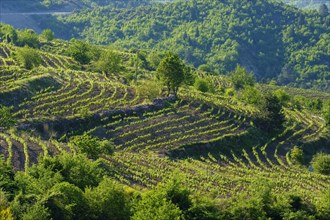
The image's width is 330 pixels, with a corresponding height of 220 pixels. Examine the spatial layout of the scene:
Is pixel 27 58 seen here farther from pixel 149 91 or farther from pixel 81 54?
pixel 149 91

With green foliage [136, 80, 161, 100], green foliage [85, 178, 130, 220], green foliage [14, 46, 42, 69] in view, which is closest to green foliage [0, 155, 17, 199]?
green foliage [85, 178, 130, 220]

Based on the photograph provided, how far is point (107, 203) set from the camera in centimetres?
3195

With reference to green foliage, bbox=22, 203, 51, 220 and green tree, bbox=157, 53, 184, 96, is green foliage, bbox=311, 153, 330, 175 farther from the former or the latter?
green foliage, bbox=22, 203, 51, 220

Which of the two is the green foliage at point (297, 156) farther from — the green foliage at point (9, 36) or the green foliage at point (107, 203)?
the green foliage at point (9, 36)

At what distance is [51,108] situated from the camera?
2424 inches

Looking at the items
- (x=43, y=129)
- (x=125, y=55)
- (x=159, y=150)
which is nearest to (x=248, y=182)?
(x=159, y=150)

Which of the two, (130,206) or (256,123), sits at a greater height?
(130,206)

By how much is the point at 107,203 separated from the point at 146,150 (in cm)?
2574

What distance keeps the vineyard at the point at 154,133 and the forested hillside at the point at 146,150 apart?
0.53ft

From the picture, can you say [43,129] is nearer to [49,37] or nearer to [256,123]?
[256,123]

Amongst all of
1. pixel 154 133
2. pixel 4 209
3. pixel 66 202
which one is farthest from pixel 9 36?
pixel 4 209

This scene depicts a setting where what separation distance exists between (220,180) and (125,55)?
90093 mm

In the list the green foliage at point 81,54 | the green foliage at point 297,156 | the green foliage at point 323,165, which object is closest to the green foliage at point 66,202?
the green foliage at point 323,165

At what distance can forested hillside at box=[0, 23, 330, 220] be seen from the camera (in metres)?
32.2
